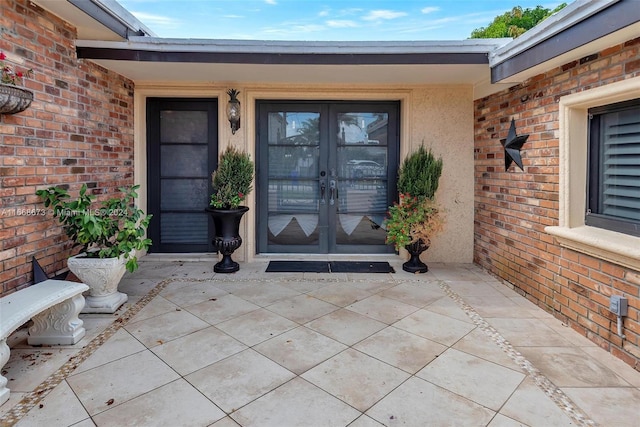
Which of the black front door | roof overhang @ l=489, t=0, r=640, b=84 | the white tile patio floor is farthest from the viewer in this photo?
the black front door

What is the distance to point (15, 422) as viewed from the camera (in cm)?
177

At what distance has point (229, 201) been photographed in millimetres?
4281

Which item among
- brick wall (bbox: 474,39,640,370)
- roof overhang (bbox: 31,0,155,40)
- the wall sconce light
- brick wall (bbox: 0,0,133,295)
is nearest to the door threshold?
brick wall (bbox: 474,39,640,370)

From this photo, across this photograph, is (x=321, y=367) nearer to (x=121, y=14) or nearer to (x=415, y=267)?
(x=415, y=267)

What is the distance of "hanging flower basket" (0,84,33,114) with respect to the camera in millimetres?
2404

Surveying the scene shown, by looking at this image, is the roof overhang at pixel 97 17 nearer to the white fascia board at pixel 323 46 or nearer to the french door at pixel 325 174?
the white fascia board at pixel 323 46

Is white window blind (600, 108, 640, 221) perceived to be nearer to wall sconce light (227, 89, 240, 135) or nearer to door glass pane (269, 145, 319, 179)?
door glass pane (269, 145, 319, 179)

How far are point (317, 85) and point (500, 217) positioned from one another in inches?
108

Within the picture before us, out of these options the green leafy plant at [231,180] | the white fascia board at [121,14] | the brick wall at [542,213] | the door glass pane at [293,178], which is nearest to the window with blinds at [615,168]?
the brick wall at [542,213]

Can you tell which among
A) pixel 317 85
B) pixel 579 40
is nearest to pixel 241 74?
pixel 317 85

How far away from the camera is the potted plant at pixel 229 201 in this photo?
4.29 meters

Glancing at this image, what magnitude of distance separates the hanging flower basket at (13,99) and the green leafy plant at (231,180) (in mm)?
1959

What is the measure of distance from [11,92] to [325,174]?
11.0 feet

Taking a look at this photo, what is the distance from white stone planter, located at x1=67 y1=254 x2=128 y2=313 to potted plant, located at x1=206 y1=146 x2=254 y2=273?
1260 mm
